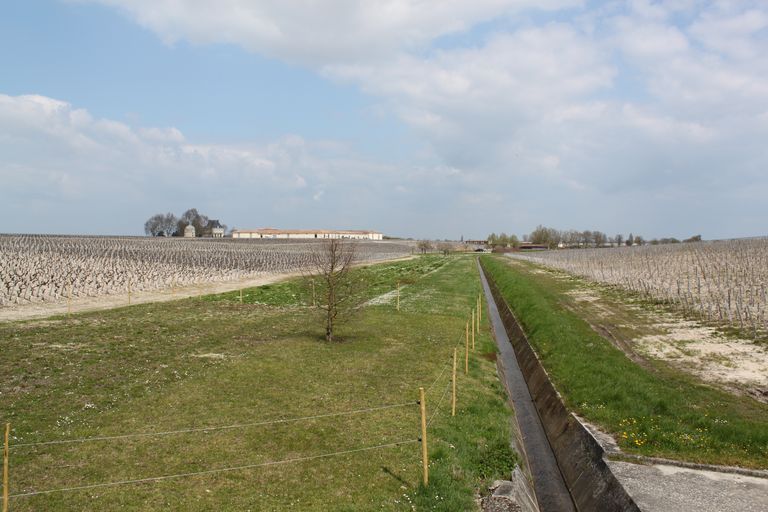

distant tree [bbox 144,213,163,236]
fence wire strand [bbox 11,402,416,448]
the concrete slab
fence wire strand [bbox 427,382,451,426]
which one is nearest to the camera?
the concrete slab

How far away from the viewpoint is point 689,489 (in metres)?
10.7

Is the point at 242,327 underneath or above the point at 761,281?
underneath

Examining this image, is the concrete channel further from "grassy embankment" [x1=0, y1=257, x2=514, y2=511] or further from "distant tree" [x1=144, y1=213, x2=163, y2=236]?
"distant tree" [x1=144, y1=213, x2=163, y2=236]

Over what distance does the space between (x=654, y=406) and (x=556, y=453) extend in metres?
3.32

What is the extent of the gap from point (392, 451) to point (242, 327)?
17240 mm

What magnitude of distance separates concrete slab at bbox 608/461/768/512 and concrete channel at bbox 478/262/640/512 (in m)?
0.32

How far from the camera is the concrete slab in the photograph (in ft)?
32.6

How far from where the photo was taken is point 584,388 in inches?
703

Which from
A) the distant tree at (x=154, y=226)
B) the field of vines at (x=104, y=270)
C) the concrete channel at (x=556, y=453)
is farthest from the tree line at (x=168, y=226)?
the concrete channel at (x=556, y=453)

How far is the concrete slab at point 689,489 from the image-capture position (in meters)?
9.92

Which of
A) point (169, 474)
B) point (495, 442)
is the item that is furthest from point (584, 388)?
point (169, 474)

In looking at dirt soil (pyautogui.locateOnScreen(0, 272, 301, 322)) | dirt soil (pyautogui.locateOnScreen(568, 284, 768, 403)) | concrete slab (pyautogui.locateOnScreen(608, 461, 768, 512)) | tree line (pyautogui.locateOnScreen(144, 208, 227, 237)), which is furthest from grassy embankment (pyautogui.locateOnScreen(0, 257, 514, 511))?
tree line (pyautogui.locateOnScreen(144, 208, 227, 237))

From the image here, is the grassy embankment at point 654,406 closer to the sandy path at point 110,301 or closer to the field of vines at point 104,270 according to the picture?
the sandy path at point 110,301

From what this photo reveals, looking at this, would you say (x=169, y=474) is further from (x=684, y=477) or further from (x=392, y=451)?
(x=684, y=477)
